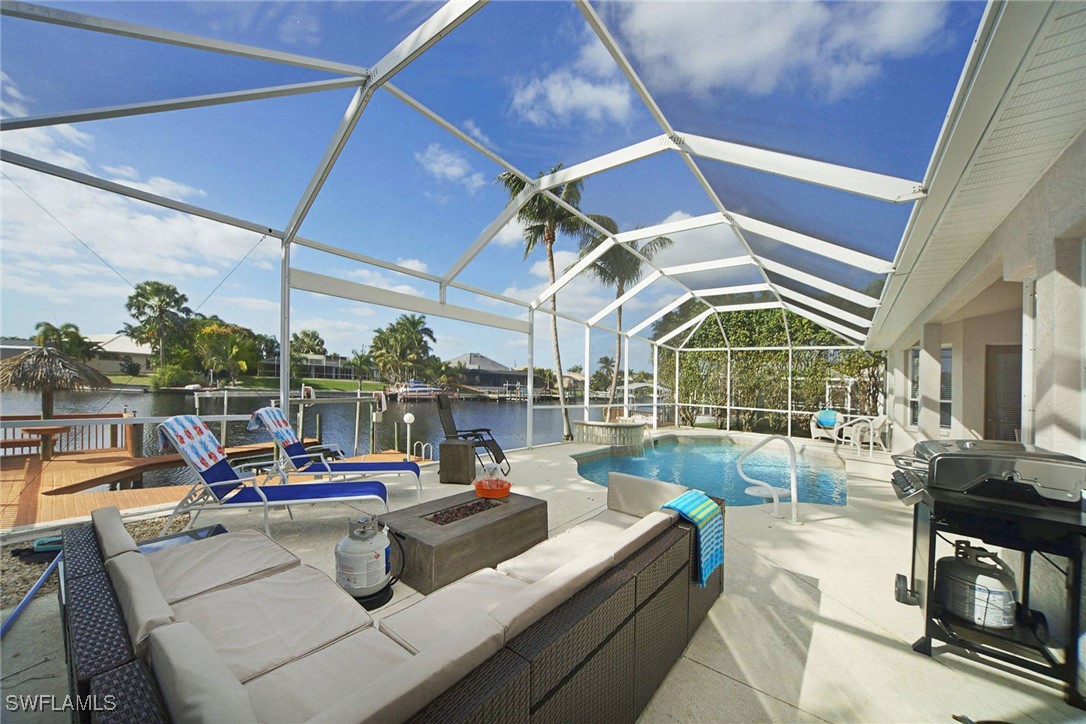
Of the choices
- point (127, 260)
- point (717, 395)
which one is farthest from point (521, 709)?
point (717, 395)

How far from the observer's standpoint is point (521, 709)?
1006mm

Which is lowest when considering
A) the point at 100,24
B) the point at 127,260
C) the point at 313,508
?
the point at 313,508

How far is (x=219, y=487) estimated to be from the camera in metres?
3.32

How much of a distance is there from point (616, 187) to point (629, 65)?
223cm

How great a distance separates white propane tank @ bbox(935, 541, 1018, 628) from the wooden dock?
20.8ft

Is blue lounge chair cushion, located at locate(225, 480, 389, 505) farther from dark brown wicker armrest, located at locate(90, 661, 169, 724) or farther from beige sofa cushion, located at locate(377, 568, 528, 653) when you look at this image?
dark brown wicker armrest, located at locate(90, 661, 169, 724)

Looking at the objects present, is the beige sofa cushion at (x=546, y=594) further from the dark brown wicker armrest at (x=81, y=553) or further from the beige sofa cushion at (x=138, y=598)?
the dark brown wicker armrest at (x=81, y=553)

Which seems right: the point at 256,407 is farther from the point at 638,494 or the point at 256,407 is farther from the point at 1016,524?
the point at 1016,524

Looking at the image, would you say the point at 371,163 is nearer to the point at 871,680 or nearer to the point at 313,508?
the point at 313,508

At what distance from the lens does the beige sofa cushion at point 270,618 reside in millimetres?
1444

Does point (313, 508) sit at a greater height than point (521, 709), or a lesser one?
lesser

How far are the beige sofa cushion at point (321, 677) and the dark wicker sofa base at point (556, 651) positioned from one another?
0.30m

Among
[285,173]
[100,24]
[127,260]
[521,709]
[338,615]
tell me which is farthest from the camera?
[285,173]

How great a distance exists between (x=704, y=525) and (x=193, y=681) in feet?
6.77
